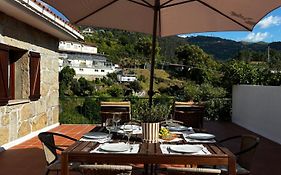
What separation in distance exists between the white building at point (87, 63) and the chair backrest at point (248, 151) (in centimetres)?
2579

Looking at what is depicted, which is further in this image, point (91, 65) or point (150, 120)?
point (91, 65)

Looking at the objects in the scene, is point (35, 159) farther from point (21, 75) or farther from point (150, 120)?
point (150, 120)

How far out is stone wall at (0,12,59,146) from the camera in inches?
246

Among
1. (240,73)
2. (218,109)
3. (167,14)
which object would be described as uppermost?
(167,14)

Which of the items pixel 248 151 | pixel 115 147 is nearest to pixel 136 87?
pixel 248 151

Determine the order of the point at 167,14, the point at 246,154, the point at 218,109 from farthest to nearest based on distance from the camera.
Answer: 1. the point at 218,109
2. the point at 167,14
3. the point at 246,154

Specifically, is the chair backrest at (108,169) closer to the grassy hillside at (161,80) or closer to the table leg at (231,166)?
the table leg at (231,166)

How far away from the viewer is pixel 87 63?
3772 cm

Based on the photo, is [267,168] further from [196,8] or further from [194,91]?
[194,91]

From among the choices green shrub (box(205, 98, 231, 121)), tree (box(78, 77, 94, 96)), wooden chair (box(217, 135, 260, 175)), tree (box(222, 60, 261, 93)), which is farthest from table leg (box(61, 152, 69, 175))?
tree (box(78, 77, 94, 96))

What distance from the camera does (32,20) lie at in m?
6.83

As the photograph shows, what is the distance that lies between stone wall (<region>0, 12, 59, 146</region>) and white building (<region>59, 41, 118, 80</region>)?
63.0 feet

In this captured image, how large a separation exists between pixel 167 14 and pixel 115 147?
Answer: 2579 millimetres

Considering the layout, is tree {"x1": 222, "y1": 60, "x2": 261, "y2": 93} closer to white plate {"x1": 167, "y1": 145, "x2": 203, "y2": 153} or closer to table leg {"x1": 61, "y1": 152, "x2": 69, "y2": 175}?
white plate {"x1": 167, "y1": 145, "x2": 203, "y2": 153}
